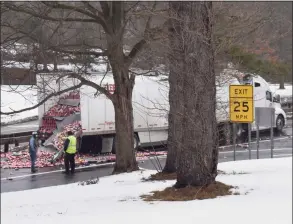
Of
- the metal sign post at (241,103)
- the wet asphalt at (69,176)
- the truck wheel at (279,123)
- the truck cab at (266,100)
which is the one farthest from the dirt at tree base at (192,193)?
the truck wheel at (279,123)

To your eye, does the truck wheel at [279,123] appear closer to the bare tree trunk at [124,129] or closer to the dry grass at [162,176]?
the bare tree trunk at [124,129]

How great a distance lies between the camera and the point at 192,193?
9219 millimetres

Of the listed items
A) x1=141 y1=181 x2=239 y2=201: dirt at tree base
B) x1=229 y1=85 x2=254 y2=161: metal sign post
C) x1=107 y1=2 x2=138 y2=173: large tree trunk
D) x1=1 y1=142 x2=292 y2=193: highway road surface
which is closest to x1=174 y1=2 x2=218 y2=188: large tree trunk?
x1=141 y1=181 x2=239 y2=201: dirt at tree base

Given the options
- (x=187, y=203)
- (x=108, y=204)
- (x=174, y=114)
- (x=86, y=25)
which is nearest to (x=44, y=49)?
(x=86, y=25)

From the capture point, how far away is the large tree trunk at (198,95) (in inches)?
364

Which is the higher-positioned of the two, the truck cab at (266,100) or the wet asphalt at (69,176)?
the truck cab at (266,100)

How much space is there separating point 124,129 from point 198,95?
7.36 meters

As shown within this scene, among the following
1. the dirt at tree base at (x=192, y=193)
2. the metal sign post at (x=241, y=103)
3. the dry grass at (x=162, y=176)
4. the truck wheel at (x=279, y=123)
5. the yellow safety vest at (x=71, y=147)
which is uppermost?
the metal sign post at (x=241, y=103)

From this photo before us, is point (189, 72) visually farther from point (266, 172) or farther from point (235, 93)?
point (266, 172)

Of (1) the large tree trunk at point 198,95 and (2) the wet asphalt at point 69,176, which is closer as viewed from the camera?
(1) the large tree trunk at point 198,95

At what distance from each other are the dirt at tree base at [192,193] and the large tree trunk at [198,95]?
150mm

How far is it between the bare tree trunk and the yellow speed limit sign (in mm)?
5641

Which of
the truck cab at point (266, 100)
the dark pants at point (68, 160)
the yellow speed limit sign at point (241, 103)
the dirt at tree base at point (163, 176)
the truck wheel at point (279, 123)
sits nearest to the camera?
the yellow speed limit sign at point (241, 103)

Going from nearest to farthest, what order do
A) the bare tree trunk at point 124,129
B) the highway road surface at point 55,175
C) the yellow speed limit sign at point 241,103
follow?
the yellow speed limit sign at point 241,103
the bare tree trunk at point 124,129
the highway road surface at point 55,175
